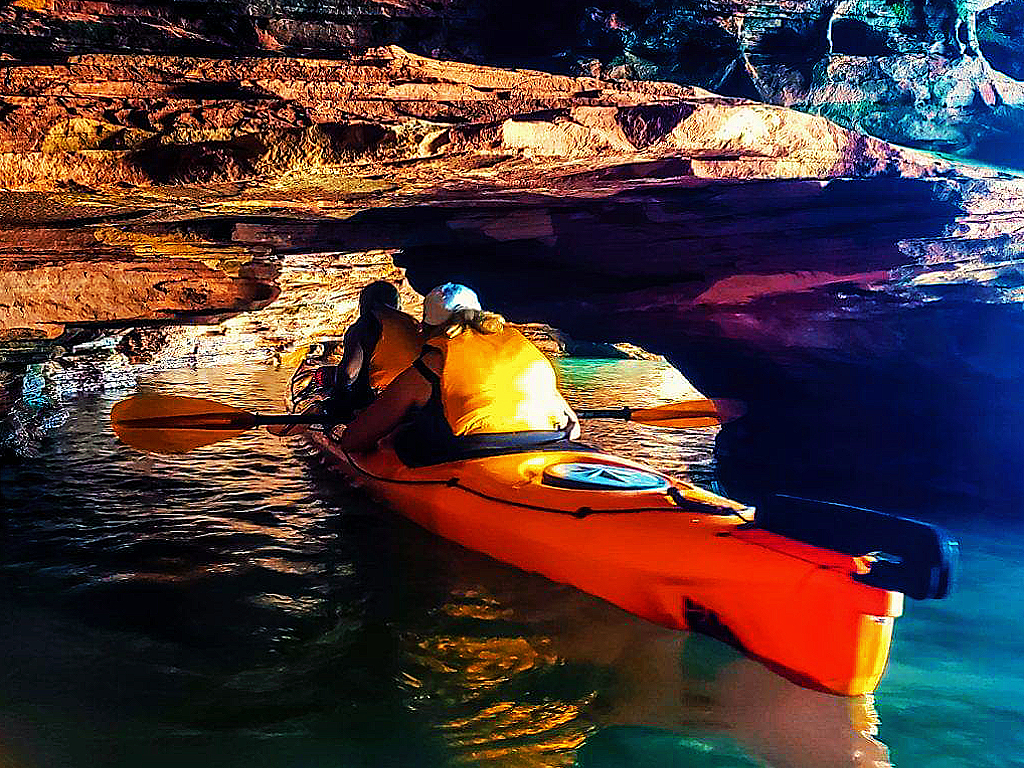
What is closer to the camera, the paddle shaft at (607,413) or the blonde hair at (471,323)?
the blonde hair at (471,323)

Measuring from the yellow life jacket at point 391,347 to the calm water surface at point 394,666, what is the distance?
1.06 meters

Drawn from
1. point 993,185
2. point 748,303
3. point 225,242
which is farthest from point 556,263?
point 993,185

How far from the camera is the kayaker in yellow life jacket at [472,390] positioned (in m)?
4.09

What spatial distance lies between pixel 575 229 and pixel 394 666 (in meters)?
3.33

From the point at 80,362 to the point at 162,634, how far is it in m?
7.57

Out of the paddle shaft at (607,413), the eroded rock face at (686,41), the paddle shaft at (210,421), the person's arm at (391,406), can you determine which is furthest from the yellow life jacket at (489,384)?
the paddle shaft at (210,421)

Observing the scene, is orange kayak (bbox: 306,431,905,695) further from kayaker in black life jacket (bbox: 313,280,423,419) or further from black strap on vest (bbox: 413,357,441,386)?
kayaker in black life jacket (bbox: 313,280,423,419)

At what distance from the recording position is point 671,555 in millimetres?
3123

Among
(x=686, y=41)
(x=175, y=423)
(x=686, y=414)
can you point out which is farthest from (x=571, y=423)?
(x=175, y=423)

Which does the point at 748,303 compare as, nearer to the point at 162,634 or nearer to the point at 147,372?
the point at 162,634

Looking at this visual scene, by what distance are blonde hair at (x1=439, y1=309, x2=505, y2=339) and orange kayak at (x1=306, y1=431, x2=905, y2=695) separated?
65 cm

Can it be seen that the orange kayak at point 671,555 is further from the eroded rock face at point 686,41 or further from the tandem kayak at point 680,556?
the eroded rock face at point 686,41

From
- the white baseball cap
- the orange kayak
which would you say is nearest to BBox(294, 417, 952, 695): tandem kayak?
the orange kayak

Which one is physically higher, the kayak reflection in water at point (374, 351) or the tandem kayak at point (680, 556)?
the kayak reflection in water at point (374, 351)
